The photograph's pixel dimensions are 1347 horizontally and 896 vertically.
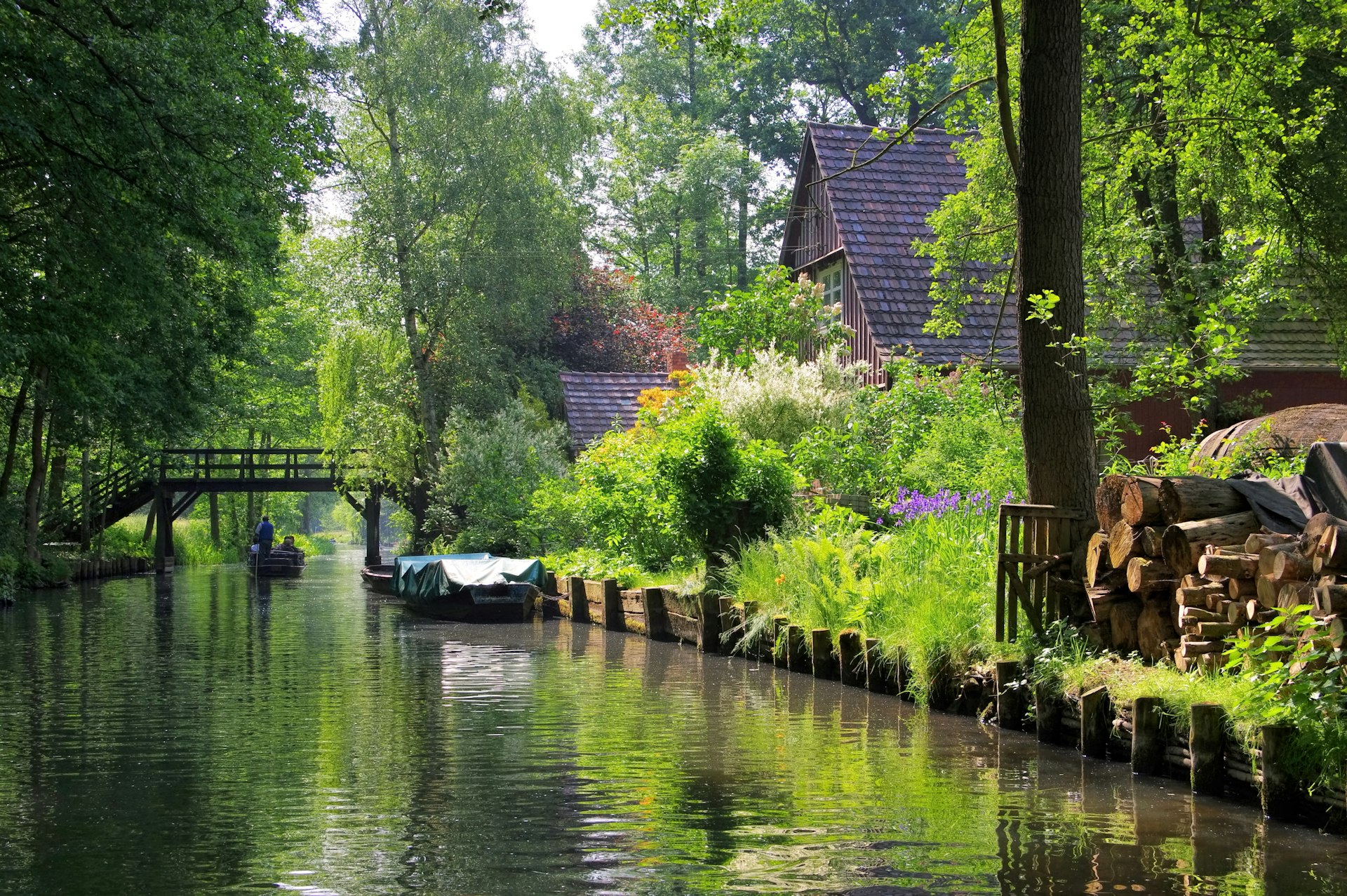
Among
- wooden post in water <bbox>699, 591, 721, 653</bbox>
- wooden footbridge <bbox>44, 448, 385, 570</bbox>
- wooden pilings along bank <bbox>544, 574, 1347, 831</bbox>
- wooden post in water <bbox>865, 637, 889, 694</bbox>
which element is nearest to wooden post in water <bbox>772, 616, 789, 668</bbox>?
wooden pilings along bank <bbox>544, 574, 1347, 831</bbox>

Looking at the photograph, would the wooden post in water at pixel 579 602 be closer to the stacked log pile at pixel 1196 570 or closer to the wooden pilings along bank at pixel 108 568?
the stacked log pile at pixel 1196 570

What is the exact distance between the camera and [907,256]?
28250 mm

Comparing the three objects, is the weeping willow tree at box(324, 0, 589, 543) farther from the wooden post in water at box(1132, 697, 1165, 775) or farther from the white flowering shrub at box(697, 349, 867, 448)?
the wooden post in water at box(1132, 697, 1165, 775)

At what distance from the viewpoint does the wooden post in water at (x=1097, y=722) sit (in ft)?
33.0

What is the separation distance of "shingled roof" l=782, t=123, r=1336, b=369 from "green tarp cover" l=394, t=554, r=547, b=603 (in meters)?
8.09

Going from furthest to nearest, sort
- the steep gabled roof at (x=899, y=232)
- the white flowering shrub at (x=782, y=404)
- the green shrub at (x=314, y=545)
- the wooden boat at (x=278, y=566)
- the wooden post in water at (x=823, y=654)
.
Answer: the green shrub at (x=314, y=545) → the wooden boat at (x=278, y=566) → the steep gabled roof at (x=899, y=232) → the white flowering shrub at (x=782, y=404) → the wooden post in water at (x=823, y=654)

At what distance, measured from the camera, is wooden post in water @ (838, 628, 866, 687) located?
46.4 feet

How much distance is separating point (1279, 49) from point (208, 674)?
15535mm

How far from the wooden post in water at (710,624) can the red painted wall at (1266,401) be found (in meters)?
10.8

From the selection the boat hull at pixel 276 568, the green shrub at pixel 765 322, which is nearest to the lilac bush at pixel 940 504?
the green shrub at pixel 765 322

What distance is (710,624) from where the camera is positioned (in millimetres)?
18250

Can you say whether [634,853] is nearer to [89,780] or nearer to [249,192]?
[89,780]

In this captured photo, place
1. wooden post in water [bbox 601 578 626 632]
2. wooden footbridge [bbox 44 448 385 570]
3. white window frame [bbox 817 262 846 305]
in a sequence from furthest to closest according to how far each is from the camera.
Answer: wooden footbridge [bbox 44 448 385 570]
white window frame [bbox 817 262 846 305]
wooden post in water [bbox 601 578 626 632]

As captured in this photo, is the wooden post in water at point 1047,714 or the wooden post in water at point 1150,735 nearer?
the wooden post in water at point 1150,735
